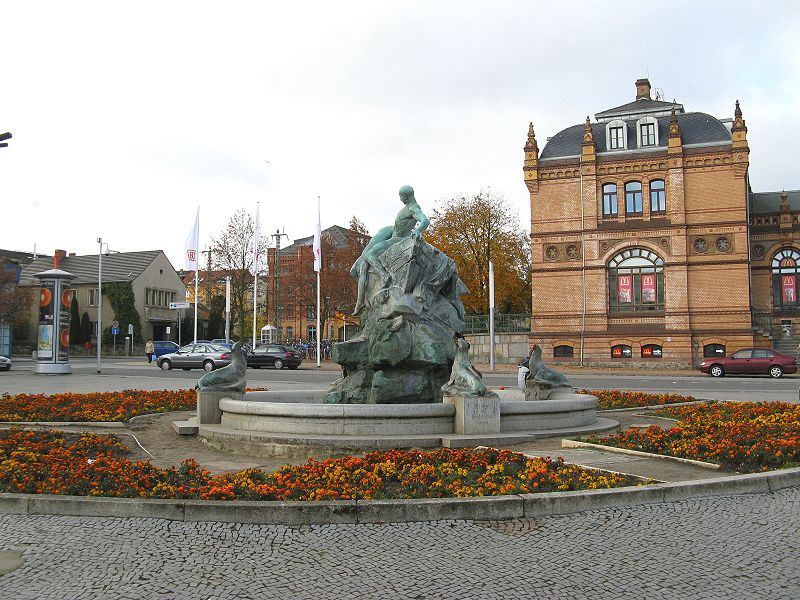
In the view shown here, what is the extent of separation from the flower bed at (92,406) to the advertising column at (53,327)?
18.1 m

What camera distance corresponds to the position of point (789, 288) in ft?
152

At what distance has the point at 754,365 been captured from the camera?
34094 millimetres

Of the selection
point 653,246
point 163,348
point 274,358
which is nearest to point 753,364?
point 653,246

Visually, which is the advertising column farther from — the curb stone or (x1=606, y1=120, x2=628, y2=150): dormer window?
(x1=606, y1=120, x2=628, y2=150): dormer window

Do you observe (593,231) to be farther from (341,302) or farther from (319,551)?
(319,551)

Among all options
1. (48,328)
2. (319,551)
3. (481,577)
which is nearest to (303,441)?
(319,551)

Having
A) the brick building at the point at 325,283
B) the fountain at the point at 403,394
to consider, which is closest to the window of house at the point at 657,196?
the brick building at the point at 325,283

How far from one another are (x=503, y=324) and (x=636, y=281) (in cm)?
906

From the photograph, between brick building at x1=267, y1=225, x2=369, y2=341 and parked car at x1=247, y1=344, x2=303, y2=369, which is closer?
parked car at x1=247, y1=344, x2=303, y2=369

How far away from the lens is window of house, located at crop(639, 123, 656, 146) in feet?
147

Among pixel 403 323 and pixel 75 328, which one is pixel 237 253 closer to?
pixel 75 328

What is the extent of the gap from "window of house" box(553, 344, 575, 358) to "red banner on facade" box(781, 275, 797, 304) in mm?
14579

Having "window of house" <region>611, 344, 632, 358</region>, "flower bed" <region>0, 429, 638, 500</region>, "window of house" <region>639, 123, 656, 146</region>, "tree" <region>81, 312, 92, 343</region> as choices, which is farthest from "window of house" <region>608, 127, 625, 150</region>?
"tree" <region>81, 312, 92, 343</region>

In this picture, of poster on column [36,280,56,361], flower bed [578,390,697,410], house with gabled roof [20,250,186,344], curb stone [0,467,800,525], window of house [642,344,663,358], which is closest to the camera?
curb stone [0,467,800,525]
